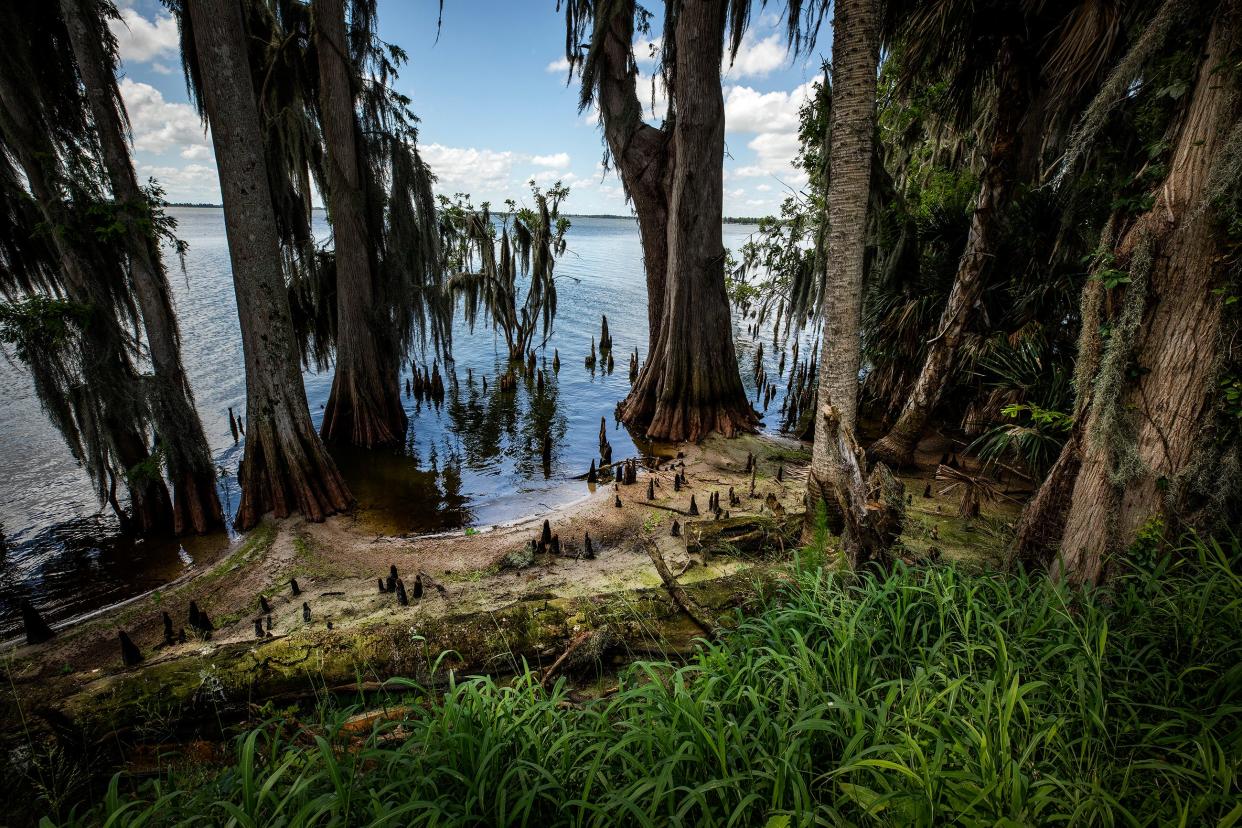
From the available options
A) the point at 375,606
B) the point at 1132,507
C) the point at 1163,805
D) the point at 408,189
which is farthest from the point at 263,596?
the point at 408,189

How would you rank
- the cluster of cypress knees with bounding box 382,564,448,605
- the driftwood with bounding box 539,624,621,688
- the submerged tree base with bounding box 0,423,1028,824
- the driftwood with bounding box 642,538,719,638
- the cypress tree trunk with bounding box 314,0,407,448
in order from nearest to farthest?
the submerged tree base with bounding box 0,423,1028,824, the driftwood with bounding box 539,624,621,688, the driftwood with bounding box 642,538,719,638, the cluster of cypress knees with bounding box 382,564,448,605, the cypress tree trunk with bounding box 314,0,407,448

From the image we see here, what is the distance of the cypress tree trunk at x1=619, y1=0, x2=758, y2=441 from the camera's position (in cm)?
870

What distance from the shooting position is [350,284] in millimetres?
10008

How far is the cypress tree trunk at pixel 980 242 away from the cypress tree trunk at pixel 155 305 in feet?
31.4

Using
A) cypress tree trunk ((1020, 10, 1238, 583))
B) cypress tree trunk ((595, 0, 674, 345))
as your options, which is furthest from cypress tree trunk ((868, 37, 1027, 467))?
cypress tree trunk ((595, 0, 674, 345))

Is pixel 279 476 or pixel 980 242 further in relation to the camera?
pixel 279 476

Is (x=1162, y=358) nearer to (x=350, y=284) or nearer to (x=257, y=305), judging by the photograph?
(x=257, y=305)

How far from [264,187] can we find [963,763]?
8.43m

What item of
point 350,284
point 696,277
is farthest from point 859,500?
point 350,284

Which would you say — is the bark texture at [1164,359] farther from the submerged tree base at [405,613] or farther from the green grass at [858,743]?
the submerged tree base at [405,613]

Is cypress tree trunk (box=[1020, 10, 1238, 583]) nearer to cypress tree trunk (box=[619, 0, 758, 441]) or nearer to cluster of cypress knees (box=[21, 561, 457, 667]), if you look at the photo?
cluster of cypress knees (box=[21, 561, 457, 667])

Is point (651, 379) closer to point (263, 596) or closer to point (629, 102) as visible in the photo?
point (629, 102)

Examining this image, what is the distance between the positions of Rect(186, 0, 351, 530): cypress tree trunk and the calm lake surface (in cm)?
79

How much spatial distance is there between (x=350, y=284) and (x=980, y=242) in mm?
10231
